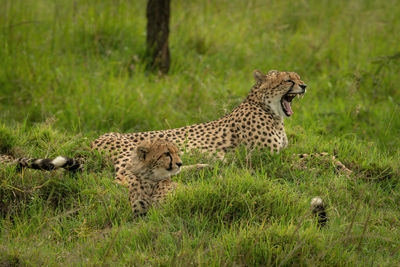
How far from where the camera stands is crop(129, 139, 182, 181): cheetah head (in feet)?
12.5

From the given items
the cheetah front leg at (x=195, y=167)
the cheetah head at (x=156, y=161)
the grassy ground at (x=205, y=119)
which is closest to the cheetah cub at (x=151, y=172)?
the cheetah head at (x=156, y=161)

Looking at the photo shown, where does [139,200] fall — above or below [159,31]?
below

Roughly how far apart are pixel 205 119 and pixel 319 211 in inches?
107

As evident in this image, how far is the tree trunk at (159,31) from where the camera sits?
7.33 m

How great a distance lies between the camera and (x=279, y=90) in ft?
16.5

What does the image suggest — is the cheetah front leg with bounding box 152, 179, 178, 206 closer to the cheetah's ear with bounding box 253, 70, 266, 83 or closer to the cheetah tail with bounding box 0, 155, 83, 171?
the cheetah tail with bounding box 0, 155, 83, 171

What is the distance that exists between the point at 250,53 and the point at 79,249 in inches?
201

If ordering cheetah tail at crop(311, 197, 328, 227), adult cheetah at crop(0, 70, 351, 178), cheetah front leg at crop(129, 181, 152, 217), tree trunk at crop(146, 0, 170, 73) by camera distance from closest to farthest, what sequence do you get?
cheetah tail at crop(311, 197, 328, 227) → cheetah front leg at crop(129, 181, 152, 217) → adult cheetah at crop(0, 70, 351, 178) → tree trunk at crop(146, 0, 170, 73)

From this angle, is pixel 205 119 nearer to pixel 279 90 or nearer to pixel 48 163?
pixel 279 90

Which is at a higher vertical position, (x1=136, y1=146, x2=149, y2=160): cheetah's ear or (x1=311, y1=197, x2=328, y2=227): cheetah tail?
(x1=136, y1=146, x2=149, y2=160): cheetah's ear

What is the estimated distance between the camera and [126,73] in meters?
6.95

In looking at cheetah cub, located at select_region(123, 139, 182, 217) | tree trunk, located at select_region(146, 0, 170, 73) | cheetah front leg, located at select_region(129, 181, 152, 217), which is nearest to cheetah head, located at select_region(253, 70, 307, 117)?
cheetah cub, located at select_region(123, 139, 182, 217)

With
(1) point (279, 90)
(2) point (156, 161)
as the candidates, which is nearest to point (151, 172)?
(2) point (156, 161)

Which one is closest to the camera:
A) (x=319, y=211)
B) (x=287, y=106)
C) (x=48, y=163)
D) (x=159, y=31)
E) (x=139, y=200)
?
(x=319, y=211)
